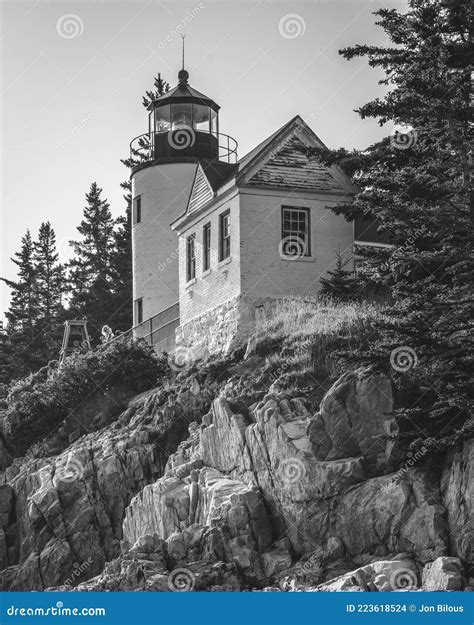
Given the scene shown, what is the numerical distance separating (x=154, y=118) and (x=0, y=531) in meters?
18.9

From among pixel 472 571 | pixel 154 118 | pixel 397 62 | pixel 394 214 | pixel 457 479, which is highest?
pixel 154 118

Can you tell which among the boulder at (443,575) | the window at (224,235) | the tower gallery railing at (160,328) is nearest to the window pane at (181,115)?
the tower gallery railing at (160,328)

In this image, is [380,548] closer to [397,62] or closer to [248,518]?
[248,518]

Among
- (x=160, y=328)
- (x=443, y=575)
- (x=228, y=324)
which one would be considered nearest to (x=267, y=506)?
(x=443, y=575)

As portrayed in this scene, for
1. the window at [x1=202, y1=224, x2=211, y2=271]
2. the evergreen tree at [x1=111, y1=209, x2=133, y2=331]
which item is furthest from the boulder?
the evergreen tree at [x1=111, y1=209, x2=133, y2=331]

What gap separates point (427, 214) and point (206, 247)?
1381cm

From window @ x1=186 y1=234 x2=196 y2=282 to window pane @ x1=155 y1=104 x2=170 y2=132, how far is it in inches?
347

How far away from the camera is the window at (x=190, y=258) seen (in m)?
40.5

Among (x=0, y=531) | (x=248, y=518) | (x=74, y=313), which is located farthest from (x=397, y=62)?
(x=74, y=313)

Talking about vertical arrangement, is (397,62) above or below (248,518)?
above

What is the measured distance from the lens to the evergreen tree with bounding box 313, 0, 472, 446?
26.2 m

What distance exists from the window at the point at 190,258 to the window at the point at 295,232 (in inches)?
151

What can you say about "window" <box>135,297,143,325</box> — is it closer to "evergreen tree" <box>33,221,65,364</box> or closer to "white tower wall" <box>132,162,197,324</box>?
"white tower wall" <box>132,162,197,324</box>

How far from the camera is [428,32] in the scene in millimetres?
27891
